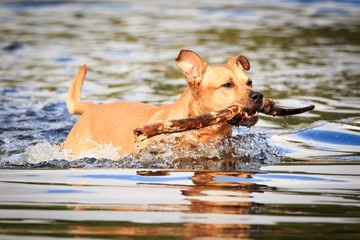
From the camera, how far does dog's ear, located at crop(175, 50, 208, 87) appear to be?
6.36 metres

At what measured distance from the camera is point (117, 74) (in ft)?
43.4

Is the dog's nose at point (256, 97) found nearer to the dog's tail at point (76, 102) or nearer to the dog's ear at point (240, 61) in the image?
the dog's ear at point (240, 61)

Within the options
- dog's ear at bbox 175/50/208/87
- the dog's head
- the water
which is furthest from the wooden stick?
dog's ear at bbox 175/50/208/87

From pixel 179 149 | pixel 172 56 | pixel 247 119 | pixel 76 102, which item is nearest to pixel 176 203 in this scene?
pixel 247 119

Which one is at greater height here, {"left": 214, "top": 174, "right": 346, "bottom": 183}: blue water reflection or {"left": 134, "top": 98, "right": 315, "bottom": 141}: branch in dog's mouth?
{"left": 134, "top": 98, "right": 315, "bottom": 141}: branch in dog's mouth

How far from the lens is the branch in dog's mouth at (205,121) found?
5.38 meters

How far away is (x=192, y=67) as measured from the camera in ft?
21.0

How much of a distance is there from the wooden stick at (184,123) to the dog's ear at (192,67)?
0.69 meters

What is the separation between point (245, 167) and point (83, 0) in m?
23.6

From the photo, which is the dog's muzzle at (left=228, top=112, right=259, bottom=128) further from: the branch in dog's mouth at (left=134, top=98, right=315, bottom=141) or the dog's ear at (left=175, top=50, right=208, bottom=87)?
the dog's ear at (left=175, top=50, right=208, bottom=87)

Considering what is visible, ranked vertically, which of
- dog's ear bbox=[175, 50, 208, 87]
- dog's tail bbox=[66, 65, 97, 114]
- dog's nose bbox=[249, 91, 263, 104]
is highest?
dog's ear bbox=[175, 50, 208, 87]

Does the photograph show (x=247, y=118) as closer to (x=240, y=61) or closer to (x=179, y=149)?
(x=179, y=149)

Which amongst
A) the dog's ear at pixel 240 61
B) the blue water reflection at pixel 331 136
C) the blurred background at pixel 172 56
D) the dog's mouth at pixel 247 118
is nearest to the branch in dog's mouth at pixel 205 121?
the dog's mouth at pixel 247 118

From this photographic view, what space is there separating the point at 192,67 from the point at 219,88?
16.7 inches
